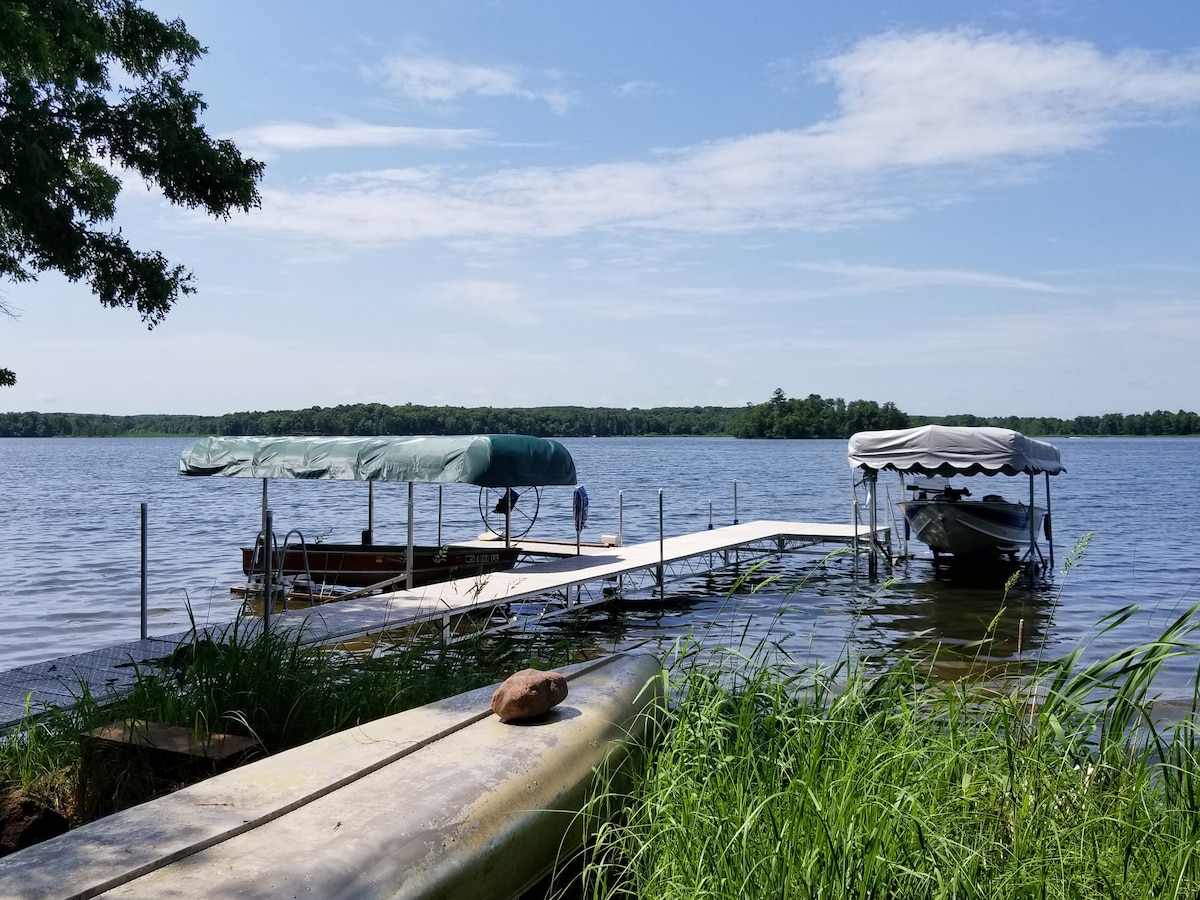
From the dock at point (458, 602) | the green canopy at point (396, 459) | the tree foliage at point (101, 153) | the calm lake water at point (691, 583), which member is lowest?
the calm lake water at point (691, 583)

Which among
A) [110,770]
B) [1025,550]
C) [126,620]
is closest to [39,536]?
[126,620]

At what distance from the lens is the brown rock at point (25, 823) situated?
13.3 feet

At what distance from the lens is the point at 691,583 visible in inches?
782

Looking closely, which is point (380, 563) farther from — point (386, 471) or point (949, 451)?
point (949, 451)

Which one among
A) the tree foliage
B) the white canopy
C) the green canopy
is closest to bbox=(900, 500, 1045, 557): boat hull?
the white canopy

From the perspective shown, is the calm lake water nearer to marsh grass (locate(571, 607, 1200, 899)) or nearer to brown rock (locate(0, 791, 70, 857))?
marsh grass (locate(571, 607, 1200, 899))

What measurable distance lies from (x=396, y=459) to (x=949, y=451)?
31.8 ft

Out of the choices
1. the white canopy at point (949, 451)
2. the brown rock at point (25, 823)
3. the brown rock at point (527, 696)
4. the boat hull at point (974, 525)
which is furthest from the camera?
the boat hull at point (974, 525)

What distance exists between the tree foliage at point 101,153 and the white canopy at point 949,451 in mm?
12125

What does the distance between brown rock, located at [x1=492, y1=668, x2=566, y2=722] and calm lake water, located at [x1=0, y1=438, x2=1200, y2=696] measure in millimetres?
775

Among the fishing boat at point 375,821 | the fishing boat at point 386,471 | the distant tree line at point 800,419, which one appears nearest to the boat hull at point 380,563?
the fishing boat at point 386,471

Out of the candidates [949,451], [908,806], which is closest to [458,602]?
[908,806]

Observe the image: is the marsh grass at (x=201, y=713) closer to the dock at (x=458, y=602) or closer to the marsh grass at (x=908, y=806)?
the dock at (x=458, y=602)

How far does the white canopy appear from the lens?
17453 mm
